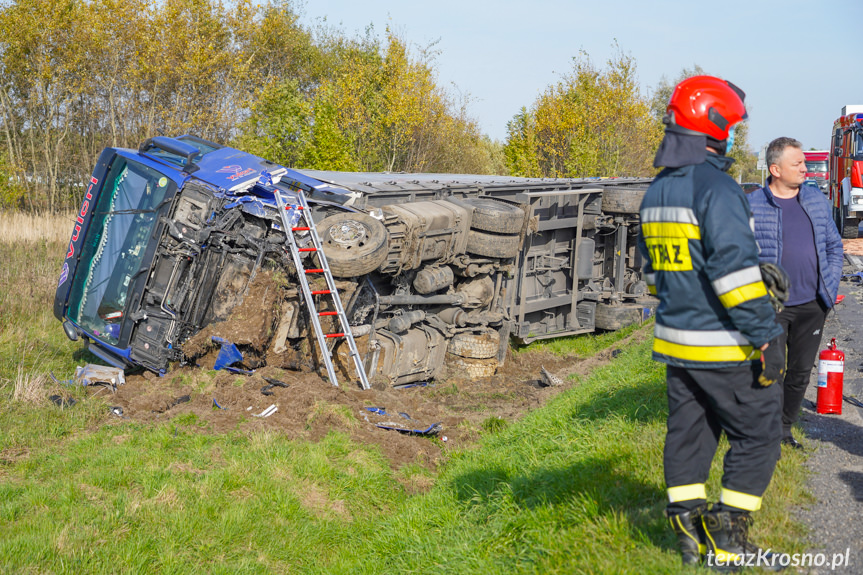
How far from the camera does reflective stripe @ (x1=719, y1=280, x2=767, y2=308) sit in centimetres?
254

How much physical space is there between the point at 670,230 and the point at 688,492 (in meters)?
0.98

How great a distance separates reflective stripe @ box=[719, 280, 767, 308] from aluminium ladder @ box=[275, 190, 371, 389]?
428cm

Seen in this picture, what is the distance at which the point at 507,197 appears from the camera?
9.13m

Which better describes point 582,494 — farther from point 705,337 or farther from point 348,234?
point 348,234

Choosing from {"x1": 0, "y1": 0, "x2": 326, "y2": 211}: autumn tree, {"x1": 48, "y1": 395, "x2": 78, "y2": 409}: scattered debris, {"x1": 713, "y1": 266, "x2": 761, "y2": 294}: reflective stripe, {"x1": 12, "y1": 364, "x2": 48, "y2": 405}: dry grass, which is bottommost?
{"x1": 48, "y1": 395, "x2": 78, "y2": 409}: scattered debris

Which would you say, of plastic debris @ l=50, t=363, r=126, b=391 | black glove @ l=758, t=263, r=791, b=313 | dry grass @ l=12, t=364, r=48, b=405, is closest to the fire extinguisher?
black glove @ l=758, t=263, r=791, b=313

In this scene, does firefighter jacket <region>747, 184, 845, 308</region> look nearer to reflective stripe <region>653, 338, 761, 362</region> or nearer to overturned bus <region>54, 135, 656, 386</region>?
reflective stripe <region>653, 338, 761, 362</region>

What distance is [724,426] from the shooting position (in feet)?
8.97

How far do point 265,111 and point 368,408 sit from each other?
12062 millimetres

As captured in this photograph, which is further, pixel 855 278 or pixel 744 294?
pixel 855 278

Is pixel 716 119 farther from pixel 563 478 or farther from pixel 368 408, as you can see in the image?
pixel 368 408

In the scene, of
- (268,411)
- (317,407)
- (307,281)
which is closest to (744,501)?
(317,407)

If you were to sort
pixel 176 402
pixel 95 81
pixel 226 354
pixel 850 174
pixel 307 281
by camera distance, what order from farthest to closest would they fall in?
1. pixel 95 81
2. pixel 850 174
3. pixel 307 281
4. pixel 226 354
5. pixel 176 402

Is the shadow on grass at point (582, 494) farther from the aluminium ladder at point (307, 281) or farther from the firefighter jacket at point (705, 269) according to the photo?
the aluminium ladder at point (307, 281)
